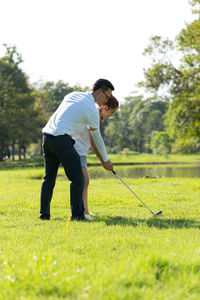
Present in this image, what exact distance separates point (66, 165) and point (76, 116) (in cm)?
71

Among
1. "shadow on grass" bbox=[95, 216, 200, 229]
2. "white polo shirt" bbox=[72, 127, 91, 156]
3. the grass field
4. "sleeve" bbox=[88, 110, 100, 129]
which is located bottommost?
"shadow on grass" bbox=[95, 216, 200, 229]

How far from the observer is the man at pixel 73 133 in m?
4.66

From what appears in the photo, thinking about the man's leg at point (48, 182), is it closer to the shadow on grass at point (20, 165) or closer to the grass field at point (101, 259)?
the grass field at point (101, 259)

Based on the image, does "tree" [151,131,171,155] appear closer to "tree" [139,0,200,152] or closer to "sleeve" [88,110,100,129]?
"tree" [139,0,200,152]

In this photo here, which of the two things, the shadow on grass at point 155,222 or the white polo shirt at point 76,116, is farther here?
the white polo shirt at point 76,116

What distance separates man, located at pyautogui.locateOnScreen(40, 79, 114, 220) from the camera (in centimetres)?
466

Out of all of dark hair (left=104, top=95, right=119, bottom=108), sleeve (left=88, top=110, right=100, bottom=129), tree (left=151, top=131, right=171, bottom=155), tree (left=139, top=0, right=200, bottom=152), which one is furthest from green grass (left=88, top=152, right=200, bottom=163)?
sleeve (left=88, top=110, right=100, bottom=129)

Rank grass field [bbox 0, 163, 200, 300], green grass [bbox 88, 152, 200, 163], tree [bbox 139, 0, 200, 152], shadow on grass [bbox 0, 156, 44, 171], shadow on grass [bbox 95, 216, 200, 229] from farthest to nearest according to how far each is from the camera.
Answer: green grass [bbox 88, 152, 200, 163], shadow on grass [bbox 0, 156, 44, 171], tree [bbox 139, 0, 200, 152], shadow on grass [bbox 95, 216, 200, 229], grass field [bbox 0, 163, 200, 300]

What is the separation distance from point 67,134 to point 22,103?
34232 millimetres

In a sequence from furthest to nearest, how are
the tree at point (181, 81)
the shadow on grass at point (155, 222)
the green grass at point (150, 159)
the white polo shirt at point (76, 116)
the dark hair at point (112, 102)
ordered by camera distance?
1. the green grass at point (150, 159)
2. the tree at point (181, 81)
3. the dark hair at point (112, 102)
4. the white polo shirt at point (76, 116)
5. the shadow on grass at point (155, 222)

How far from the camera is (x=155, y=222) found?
467cm

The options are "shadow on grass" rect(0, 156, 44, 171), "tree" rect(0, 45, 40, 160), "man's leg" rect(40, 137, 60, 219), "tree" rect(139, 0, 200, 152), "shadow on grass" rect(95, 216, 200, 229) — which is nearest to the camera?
"shadow on grass" rect(95, 216, 200, 229)

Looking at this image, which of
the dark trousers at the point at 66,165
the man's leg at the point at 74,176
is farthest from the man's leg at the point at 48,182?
the man's leg at the point at 74,176

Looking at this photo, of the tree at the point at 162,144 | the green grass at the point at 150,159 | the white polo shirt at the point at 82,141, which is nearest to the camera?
the white polo shirt at the point at 82,141
